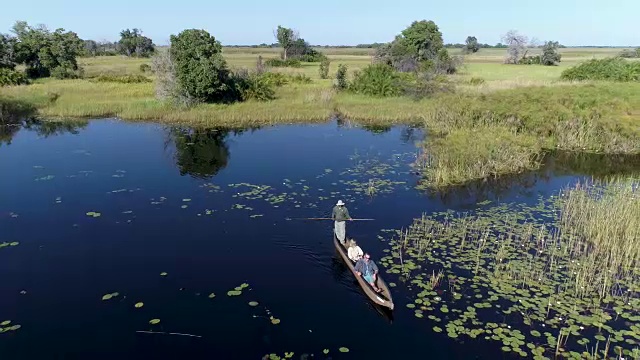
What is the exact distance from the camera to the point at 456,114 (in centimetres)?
3919

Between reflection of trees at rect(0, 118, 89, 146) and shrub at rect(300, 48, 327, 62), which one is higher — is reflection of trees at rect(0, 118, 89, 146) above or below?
below

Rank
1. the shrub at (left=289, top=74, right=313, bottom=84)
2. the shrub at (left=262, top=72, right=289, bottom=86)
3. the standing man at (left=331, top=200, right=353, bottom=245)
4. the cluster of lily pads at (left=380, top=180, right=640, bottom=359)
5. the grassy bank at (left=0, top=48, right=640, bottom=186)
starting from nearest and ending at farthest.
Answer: the cluster of lily pads at (left=380, top=180, right=640, bottom=359) → the standing man at (left=331, top=200, right=353, bottom=245) → the grassy bank at (left=0, top=48, right=640, bottom=186) → the shrub at (left=262, top=72, right=289, bottom=86) → the shrub at (left=289, top=74, right=313, bottom=84)

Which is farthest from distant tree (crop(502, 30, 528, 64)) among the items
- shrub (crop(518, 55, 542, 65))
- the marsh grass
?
the marsh grass

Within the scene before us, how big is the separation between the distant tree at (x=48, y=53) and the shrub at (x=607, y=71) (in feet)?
250

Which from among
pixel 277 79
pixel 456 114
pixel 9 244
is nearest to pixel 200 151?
pixel 9 244

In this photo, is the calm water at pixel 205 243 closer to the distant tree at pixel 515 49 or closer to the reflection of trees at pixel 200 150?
the reflection of trees at pixel 200 150

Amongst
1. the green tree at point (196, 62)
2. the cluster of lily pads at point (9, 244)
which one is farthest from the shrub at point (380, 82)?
the cluster of lily pads at point (9, 244)

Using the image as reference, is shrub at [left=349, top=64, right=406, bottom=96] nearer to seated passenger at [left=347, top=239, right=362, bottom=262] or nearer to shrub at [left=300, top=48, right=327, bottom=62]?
seated passenger at [left=347, top=239, right=362, bottom=262]

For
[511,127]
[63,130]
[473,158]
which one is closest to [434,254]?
[473,158]

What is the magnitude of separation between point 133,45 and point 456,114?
134 m

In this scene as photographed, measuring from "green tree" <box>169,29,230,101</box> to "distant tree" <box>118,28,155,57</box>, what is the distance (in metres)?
108

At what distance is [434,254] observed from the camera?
60.8 ft

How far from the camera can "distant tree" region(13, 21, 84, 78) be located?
72625mm

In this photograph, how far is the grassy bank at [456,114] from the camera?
1180 inches
